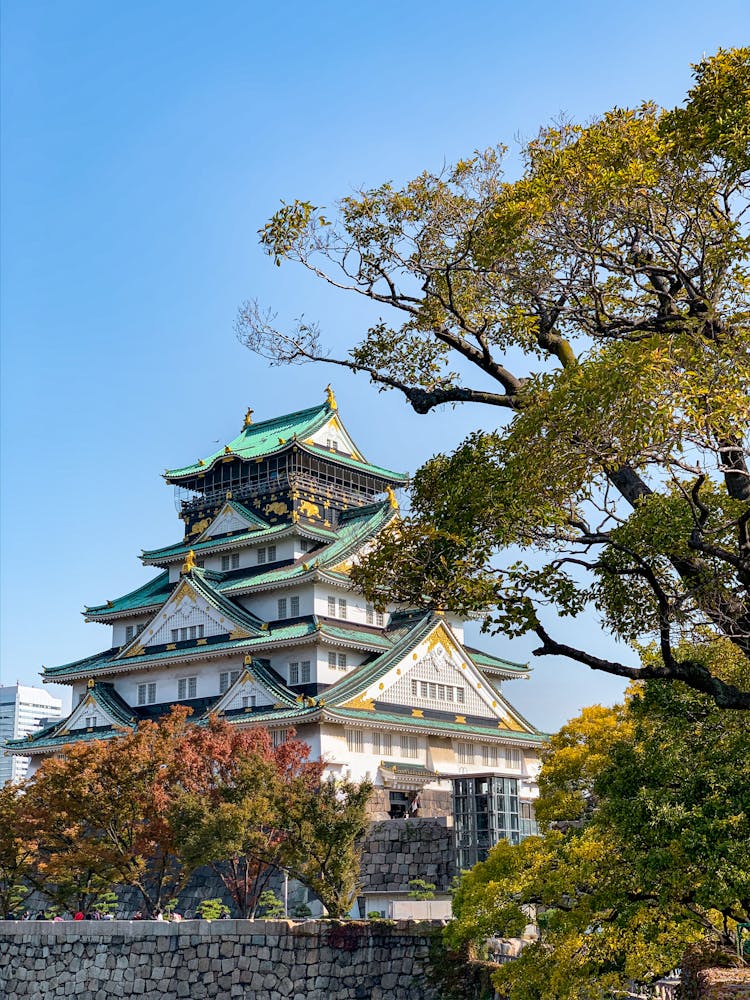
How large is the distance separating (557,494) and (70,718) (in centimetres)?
3672

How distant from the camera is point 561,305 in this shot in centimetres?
1319

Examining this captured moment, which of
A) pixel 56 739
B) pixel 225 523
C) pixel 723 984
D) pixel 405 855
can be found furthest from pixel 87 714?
pixel 723 984

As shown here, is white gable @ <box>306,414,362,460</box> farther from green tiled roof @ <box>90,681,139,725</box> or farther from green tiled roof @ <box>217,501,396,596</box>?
green tiled roof @ <box>90,681,139,725</box>

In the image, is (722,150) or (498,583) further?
(498,583)

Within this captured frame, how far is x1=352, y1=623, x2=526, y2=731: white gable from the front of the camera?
4003cm

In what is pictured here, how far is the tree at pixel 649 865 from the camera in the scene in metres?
12.3

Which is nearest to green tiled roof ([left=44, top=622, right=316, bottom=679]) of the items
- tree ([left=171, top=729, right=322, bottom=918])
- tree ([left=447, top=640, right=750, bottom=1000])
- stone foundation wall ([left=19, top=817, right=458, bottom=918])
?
stone foundation wall ([left=19, top=817, right=458, bottom=918])

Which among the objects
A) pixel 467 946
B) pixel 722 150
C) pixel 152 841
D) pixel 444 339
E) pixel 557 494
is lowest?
pixel 467 946

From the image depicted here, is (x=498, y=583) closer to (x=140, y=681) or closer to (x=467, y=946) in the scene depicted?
(x=467, y=946)

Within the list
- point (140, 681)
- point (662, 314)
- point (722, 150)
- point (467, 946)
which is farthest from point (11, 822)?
point (722, 150)

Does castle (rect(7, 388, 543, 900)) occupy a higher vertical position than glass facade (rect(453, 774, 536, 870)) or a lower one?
higher

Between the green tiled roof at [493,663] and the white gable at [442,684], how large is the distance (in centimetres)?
284

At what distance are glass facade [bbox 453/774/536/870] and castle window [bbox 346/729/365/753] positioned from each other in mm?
8764

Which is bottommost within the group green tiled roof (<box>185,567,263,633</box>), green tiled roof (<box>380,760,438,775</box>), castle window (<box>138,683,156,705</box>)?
green tiled roof (<box>380,760,438,775</box>)
